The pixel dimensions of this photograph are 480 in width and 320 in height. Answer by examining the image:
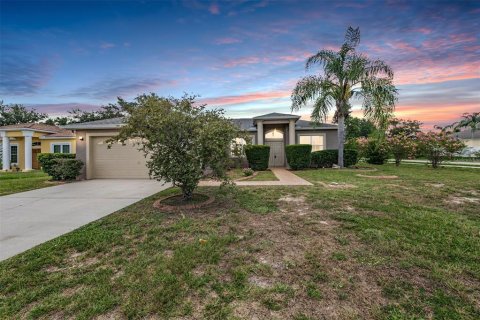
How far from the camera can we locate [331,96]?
14.1m

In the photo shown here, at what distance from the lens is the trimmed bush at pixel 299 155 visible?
1420 cm

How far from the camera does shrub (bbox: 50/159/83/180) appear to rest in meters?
10.8

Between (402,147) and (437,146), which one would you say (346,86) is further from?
(437,146)

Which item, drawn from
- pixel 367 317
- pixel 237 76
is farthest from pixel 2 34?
pixel 367 317

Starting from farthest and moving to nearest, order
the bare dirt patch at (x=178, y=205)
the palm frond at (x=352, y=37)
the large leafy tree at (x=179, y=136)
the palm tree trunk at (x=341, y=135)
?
the palm tree trunk at (x=341, y=135) → the palm frond at (x=352, y=37) → the bare dirt patch at (x=178, y=205) → the large leafy tree at (x=179, y=136)

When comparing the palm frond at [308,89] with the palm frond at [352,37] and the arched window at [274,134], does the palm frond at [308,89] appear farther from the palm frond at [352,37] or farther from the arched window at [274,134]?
the arched window at [274,134]

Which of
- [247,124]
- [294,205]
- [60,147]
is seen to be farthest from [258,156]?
[60,147]

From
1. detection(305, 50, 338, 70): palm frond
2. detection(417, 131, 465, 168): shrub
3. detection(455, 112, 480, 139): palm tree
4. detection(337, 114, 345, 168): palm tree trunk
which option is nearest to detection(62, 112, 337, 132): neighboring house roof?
detection(337, 114, 345, 168): palm tree trunk

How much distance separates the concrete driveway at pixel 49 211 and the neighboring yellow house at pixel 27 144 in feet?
41.5

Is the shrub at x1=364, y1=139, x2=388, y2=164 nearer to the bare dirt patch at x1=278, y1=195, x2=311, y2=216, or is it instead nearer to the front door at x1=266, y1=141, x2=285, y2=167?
the front door at x1=266, y1=141, x2=285, y2=167

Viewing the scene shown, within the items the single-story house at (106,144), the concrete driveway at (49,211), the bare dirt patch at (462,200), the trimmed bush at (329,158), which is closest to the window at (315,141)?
the single-story house at (106,144)

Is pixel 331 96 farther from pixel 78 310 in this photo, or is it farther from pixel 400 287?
pixel 78 310

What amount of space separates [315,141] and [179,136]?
44.6 ft

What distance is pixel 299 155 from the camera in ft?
46.7
